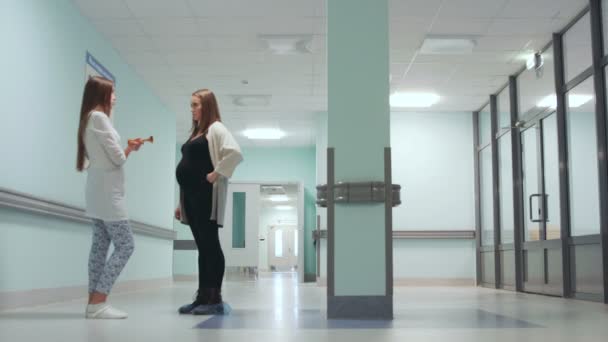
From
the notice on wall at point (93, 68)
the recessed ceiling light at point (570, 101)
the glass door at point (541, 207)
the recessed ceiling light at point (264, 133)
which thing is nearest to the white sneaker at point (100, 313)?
the notice on wall at point (93, 68)

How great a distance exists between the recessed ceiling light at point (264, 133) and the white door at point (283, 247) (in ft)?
64.4

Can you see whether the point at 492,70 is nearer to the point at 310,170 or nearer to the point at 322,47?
the point at 322,47

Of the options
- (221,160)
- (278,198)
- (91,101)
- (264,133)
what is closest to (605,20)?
(221,160)

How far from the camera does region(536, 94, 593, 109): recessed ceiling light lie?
6.66 meters

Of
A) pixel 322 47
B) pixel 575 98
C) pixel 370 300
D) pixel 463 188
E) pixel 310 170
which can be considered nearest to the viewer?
pixel 370 300

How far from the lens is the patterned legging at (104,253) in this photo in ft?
12.6

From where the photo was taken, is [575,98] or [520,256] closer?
[575,98]

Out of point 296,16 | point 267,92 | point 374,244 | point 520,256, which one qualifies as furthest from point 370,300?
point 267,92

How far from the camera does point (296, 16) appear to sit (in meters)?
6.94

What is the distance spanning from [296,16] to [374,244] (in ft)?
11.6

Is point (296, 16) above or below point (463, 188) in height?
above

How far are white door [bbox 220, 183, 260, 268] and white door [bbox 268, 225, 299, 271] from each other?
61.0 feet

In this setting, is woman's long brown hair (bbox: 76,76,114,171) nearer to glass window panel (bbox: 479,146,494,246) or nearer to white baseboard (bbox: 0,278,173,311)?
white baseboard (bbox: 0,278,173,311)

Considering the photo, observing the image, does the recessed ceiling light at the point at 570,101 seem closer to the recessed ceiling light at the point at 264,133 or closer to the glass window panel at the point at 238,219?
the recessed ceiling light at the point at 264,133
